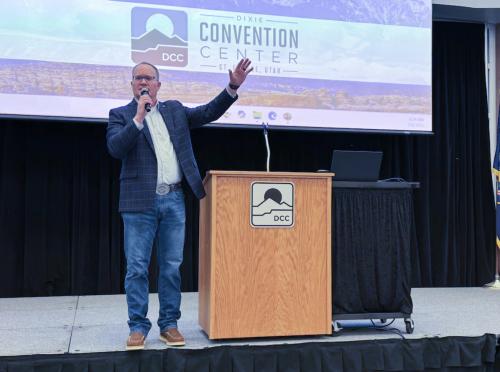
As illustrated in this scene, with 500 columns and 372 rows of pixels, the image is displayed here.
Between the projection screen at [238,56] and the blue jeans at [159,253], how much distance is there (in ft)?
5.45

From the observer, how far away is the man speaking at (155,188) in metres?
2.29

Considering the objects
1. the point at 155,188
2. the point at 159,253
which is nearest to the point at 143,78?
the point at 155,188

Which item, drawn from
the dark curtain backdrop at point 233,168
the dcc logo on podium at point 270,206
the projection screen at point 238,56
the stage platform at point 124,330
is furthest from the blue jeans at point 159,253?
the dark curtain backdrop at point 233,168

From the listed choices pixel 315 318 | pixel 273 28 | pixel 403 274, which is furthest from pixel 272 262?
pixel 273 28

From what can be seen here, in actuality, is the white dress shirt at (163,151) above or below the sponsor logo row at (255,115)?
below

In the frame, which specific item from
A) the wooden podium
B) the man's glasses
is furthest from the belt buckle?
the man's glasses

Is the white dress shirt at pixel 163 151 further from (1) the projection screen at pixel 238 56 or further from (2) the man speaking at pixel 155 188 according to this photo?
(1) the projection screen at pixel 238 56

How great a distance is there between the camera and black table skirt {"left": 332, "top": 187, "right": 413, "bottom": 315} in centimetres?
263

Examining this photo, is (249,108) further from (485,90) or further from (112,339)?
(485,90)

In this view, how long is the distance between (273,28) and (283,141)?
0.99m

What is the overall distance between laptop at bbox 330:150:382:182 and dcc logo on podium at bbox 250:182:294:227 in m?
0.31

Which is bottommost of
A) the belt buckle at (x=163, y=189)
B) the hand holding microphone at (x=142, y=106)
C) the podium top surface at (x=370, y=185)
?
the belt buckle at (x=163, y=189)

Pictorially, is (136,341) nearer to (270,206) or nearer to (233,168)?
(270,206)

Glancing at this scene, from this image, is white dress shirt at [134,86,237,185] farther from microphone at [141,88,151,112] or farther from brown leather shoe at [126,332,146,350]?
brown leather shoe at [126,332,146,350]
